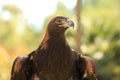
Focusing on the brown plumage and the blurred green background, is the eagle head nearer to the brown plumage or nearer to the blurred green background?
the brown plumage

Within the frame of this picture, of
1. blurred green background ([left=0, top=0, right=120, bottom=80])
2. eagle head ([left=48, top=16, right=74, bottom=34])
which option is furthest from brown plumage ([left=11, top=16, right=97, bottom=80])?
blurred green background ([left=0, top=0, right=120, bottom=80])

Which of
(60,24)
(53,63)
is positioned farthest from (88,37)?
(60,24)

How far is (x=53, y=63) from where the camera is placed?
3.12 meters

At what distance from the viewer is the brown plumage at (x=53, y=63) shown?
3.11 meters

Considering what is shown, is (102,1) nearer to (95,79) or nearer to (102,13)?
(102,13)

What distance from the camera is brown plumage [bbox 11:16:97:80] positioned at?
3.11 metres

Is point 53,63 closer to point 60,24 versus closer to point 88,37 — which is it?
point 60,24

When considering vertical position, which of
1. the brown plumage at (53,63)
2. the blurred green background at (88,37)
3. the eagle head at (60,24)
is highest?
the eagle head at (60,24)

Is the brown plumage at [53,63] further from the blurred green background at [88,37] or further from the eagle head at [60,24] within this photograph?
the blurred green background at [88,37]

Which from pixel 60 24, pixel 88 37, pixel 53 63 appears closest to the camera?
pixel 60 24

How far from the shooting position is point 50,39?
10.3 feet

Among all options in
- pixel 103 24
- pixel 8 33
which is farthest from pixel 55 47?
pixel 103 24

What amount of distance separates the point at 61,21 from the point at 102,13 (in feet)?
24.5

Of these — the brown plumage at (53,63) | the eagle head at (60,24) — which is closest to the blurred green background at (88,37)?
the brown plumage at (53,63)
